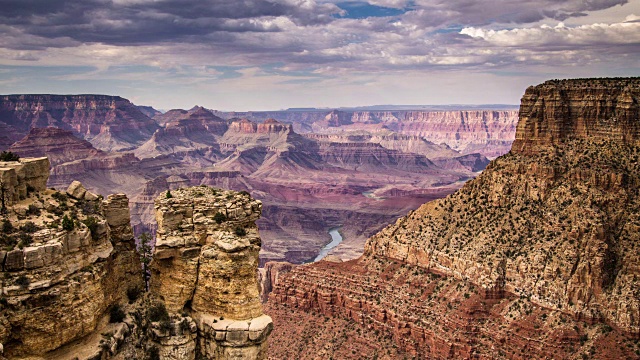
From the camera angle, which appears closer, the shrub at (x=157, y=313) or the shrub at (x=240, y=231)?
the shrub at (x=157, y=313)

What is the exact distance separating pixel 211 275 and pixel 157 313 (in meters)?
3.30

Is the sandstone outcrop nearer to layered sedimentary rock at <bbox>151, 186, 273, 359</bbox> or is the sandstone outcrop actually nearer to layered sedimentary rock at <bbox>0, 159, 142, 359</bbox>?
layered sedimentary rock at <bbox>151, 186, 273, 359</bbox>

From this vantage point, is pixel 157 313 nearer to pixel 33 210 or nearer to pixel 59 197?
pixel 59 197

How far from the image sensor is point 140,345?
2844 centimetres

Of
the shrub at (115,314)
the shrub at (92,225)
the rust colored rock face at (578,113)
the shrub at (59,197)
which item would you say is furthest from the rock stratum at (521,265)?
the shrub at (92,225)

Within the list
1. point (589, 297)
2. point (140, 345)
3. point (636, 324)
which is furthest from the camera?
point (589, 297)

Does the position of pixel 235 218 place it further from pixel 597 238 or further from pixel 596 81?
pixel 596 81

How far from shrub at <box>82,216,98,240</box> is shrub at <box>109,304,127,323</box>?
4.07 m

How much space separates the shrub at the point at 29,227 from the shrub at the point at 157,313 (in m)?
7.64

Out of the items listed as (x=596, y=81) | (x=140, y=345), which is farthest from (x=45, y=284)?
(x=596, y=81)

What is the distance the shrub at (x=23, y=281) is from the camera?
2233 centimetres

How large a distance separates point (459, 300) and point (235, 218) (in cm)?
4098

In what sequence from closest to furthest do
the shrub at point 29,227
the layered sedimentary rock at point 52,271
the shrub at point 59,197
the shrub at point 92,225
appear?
the layered sedimentary rock at point 52,271 < the shrub at point 29,227 < the shrub at point 92,225 < the shrub at point 59,197

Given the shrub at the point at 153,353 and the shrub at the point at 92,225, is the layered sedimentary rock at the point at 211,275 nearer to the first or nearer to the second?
the shrub at the point at 153,353
